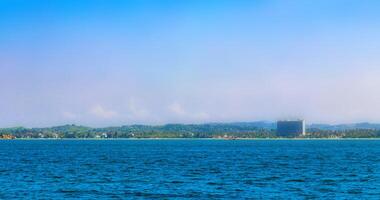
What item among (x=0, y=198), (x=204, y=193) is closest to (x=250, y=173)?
(x=204, y=193)

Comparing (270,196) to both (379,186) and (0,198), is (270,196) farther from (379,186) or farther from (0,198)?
(0,198)

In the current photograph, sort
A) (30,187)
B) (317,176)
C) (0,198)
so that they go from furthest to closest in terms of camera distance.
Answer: (317,176)
(30,187)
(0,198)

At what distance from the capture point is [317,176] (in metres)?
85.8

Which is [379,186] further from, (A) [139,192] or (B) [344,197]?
(A) [139,192]

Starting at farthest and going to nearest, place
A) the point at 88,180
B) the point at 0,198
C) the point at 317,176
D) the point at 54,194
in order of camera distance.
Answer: the point at 317,176, the point at 88,180, the point at 54,194, the point at 0,198

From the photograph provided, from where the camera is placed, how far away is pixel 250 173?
298 ft

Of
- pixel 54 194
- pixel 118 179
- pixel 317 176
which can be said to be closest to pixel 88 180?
pixel 118 179

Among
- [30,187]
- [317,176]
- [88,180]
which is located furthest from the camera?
[317,176]

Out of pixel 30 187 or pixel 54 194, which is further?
pixel 30 187

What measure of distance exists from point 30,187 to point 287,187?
2653cm

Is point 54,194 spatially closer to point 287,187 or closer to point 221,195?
point 221,195

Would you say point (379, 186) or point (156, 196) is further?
point (379, 186)

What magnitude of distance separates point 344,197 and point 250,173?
3058 cm

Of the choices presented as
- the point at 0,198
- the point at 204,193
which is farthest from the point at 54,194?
the point at 204,193
